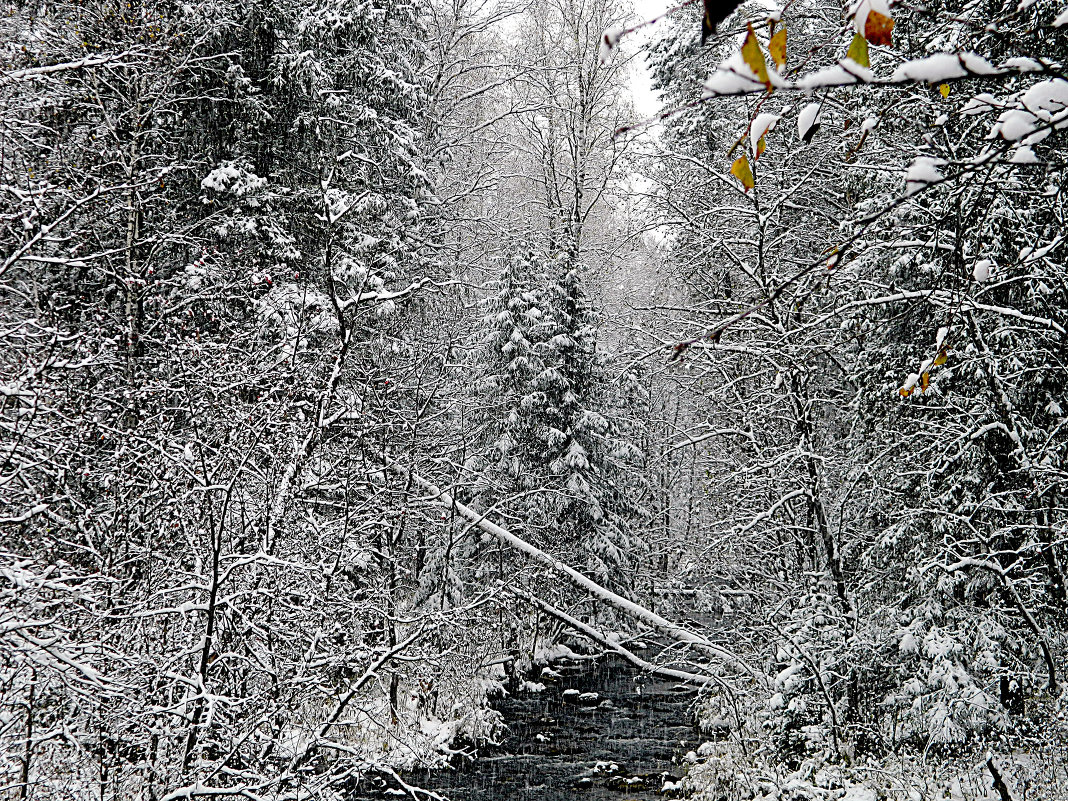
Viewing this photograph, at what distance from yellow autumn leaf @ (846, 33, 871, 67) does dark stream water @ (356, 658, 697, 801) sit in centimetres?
745

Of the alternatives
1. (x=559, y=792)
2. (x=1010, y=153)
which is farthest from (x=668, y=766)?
(x=1010, y=153)

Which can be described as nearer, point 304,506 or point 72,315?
point 304,506

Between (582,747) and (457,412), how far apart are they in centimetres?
688

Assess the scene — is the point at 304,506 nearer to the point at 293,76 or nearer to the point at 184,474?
the point at 184,474

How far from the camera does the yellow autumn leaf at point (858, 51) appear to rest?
124 cm

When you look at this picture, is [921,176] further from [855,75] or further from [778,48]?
[778,48]

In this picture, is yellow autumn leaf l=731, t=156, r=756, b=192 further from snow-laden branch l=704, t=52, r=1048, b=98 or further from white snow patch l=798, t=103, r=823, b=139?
white snow patch l=798, t=103, r=823, b=139

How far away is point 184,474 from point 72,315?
3.59 metres

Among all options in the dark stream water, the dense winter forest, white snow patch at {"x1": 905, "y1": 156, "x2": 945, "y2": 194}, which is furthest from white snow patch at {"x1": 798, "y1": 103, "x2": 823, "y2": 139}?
the dark stream water

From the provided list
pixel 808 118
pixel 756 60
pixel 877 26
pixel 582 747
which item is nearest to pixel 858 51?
pixel 877 26

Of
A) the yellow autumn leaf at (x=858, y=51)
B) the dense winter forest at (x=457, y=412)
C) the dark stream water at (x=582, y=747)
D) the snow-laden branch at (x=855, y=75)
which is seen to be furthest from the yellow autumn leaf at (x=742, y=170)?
the dark stream water at (x=582, y=747)

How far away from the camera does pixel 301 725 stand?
16.6 feet

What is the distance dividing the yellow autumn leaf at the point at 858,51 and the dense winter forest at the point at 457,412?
1.4 inches

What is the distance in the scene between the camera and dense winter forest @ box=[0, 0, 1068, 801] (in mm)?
4266
